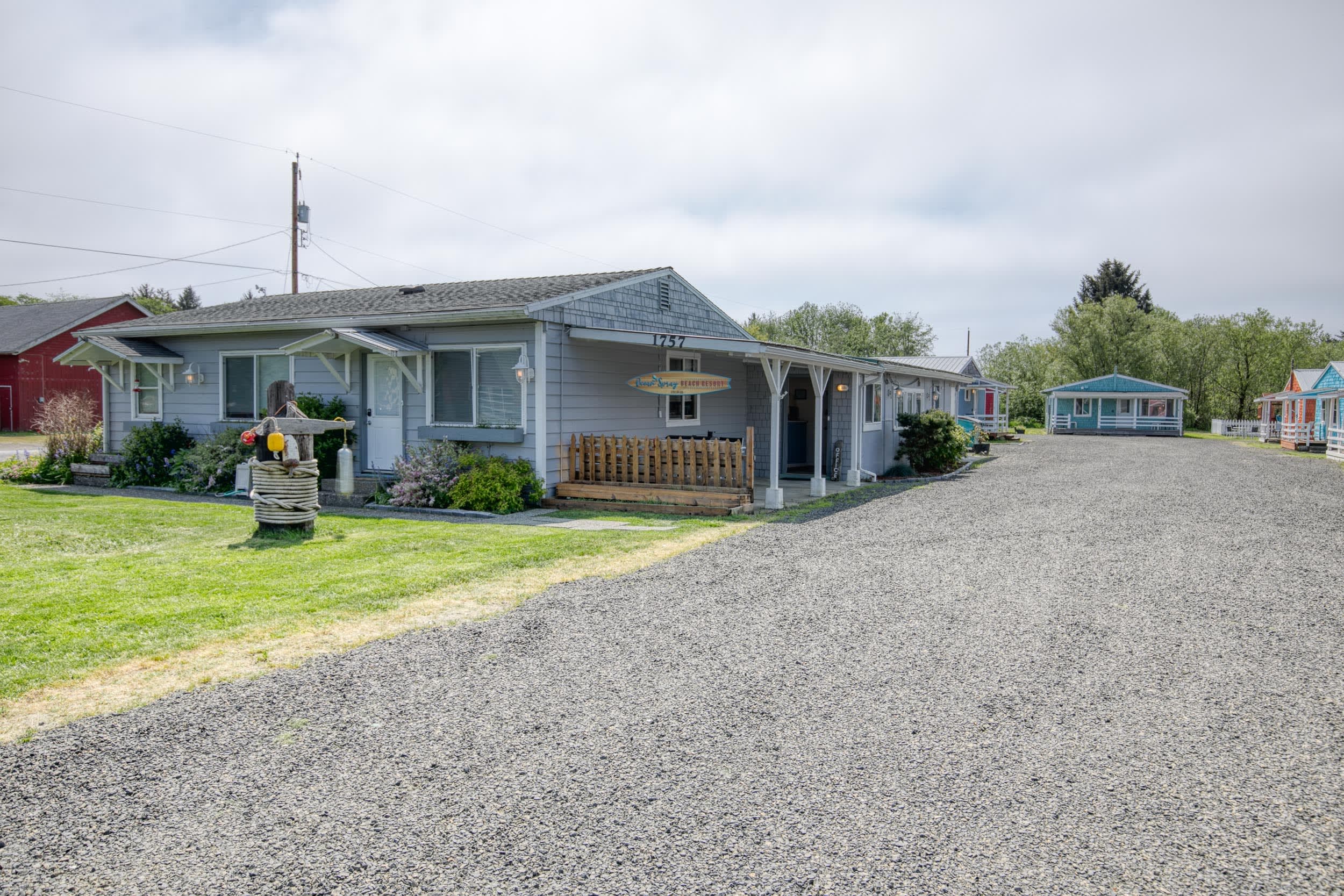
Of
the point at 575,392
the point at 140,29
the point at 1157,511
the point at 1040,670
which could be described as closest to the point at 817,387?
the point at 575,392

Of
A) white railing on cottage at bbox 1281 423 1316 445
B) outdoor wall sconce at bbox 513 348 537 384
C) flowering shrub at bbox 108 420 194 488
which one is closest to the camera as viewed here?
outdoor wall sconce at bbox 513 348 537 384

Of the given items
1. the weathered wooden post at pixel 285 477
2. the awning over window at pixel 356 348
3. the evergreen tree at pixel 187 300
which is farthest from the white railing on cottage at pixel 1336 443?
the evergreen tree at pixel 187 300

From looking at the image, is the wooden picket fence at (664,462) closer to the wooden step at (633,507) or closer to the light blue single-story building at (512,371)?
the light blue single-story building at (512,371)

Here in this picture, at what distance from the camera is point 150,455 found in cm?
1505

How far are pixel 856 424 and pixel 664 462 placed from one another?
5.66 meters

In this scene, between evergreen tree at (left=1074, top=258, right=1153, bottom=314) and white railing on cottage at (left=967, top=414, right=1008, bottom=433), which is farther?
evergreen tree at (left=1074, top=258, right=1153, bottom=314)

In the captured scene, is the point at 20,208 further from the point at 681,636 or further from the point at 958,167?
the point at 681,636

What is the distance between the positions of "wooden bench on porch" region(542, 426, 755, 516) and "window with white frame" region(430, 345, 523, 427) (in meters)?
1.09

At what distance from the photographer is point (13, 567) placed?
7270 mm

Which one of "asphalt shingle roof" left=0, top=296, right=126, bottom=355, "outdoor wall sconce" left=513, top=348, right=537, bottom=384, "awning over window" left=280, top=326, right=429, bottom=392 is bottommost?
"outdoor wall sconce" left=513, top=348, right=537, bottom=384

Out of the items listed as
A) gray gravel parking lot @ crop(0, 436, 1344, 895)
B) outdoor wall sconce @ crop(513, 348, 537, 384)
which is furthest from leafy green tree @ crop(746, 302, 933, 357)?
gray gravel parking lot @ crop(0, 436, 1344, 895)

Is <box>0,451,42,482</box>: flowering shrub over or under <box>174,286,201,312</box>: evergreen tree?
under

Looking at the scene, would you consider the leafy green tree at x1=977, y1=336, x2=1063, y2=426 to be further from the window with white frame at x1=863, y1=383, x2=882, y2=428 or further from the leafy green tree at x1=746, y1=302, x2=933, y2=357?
the window with white frame at x1=863, y1=383, x2=882, y2=428

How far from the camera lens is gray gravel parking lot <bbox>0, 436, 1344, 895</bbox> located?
2.75m
